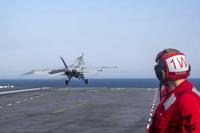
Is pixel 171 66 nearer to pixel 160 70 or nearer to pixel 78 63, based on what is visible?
pixel 160 70

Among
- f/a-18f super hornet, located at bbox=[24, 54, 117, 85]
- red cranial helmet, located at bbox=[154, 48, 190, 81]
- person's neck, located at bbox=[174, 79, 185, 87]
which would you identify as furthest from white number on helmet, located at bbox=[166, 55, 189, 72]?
f/a-18f super hornet, located at bbox=[24, 54, 117, 85]

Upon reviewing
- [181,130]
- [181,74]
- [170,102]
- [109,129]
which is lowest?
[109,129]

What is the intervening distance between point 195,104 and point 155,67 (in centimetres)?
66

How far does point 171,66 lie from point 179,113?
0.51 m

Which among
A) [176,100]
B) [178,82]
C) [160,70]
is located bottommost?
[176,100]

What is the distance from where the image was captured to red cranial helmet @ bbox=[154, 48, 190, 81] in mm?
4203

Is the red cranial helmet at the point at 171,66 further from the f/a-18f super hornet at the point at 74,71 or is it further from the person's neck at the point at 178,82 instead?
the f/a-18f super hornet at the point at 74,71

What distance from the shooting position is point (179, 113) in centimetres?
394

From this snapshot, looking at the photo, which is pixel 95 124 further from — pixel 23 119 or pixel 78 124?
pixel 23 119


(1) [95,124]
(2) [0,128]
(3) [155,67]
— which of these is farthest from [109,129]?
(3) [155,67]

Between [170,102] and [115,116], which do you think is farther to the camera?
[115,116]

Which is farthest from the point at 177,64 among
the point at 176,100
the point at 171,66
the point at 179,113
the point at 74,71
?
the point at 74,71

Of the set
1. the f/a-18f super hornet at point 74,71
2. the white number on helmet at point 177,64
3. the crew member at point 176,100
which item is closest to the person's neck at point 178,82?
the crew member at point 176,100

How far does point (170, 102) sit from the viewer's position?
407cm
